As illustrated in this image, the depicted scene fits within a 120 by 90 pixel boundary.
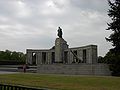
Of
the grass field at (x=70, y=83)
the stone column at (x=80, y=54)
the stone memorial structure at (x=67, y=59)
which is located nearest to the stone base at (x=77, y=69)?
the stone memorial structure at (x=67, y=59)

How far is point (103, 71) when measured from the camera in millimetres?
37844

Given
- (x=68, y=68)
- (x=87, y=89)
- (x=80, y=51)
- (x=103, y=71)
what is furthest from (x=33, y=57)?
(x=87, y=89)

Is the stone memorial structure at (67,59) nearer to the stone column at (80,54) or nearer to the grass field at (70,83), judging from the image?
the stone column at (80,54)

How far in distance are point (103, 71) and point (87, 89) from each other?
2183 centimetres

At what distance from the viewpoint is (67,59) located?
62.9 m

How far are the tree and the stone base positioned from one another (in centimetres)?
133

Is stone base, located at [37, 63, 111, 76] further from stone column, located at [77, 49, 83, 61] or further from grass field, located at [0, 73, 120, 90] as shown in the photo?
stone column, located at [77, 49, 83, 61]

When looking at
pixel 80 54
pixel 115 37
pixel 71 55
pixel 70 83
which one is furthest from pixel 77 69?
pixel 71 55

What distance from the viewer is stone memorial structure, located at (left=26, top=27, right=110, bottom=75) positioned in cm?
3921

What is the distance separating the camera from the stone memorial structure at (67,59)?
39213mm

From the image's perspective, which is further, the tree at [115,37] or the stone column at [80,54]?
the stone column at [80,54]

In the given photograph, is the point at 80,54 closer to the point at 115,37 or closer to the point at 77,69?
the point at 77,69

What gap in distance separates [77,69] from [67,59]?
2217 cm

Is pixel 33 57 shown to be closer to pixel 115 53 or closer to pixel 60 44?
pixel 60 44
